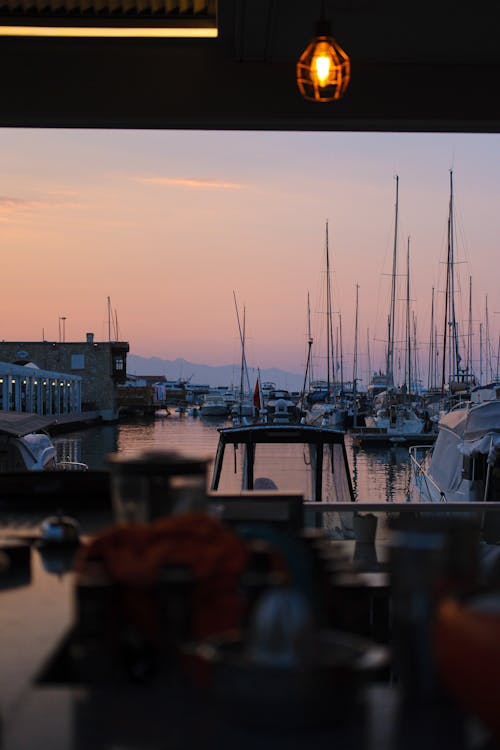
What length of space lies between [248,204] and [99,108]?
55016 mm

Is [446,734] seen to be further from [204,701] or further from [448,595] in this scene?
[204,701]

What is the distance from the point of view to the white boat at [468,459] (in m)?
13.2

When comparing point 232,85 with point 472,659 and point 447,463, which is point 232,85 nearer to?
point 472,659

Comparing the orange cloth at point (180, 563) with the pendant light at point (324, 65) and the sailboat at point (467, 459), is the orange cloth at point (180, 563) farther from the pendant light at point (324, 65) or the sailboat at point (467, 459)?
the sailboat at point (467, 459)

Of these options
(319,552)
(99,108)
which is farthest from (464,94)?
(319,552)

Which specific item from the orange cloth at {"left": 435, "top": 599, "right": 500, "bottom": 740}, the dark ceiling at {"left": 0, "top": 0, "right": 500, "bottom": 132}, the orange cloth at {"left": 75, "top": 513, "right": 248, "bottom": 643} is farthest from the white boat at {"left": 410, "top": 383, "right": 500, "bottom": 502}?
the orange cloth at {"left": 435, "top": 599, "right": 500, "bottom": 740}

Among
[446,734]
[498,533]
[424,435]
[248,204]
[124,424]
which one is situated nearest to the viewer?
[446,734]

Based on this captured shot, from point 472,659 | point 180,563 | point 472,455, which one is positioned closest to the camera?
point 472,659

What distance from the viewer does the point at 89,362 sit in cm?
6956

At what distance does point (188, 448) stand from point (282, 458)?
112ft

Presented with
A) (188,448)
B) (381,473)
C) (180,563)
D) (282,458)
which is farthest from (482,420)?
(188,448)

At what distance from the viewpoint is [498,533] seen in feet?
19.6

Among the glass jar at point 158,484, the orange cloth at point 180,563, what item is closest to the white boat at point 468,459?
the glass jar at point 158,484

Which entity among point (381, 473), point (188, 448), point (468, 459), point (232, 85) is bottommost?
point (381, 473)
